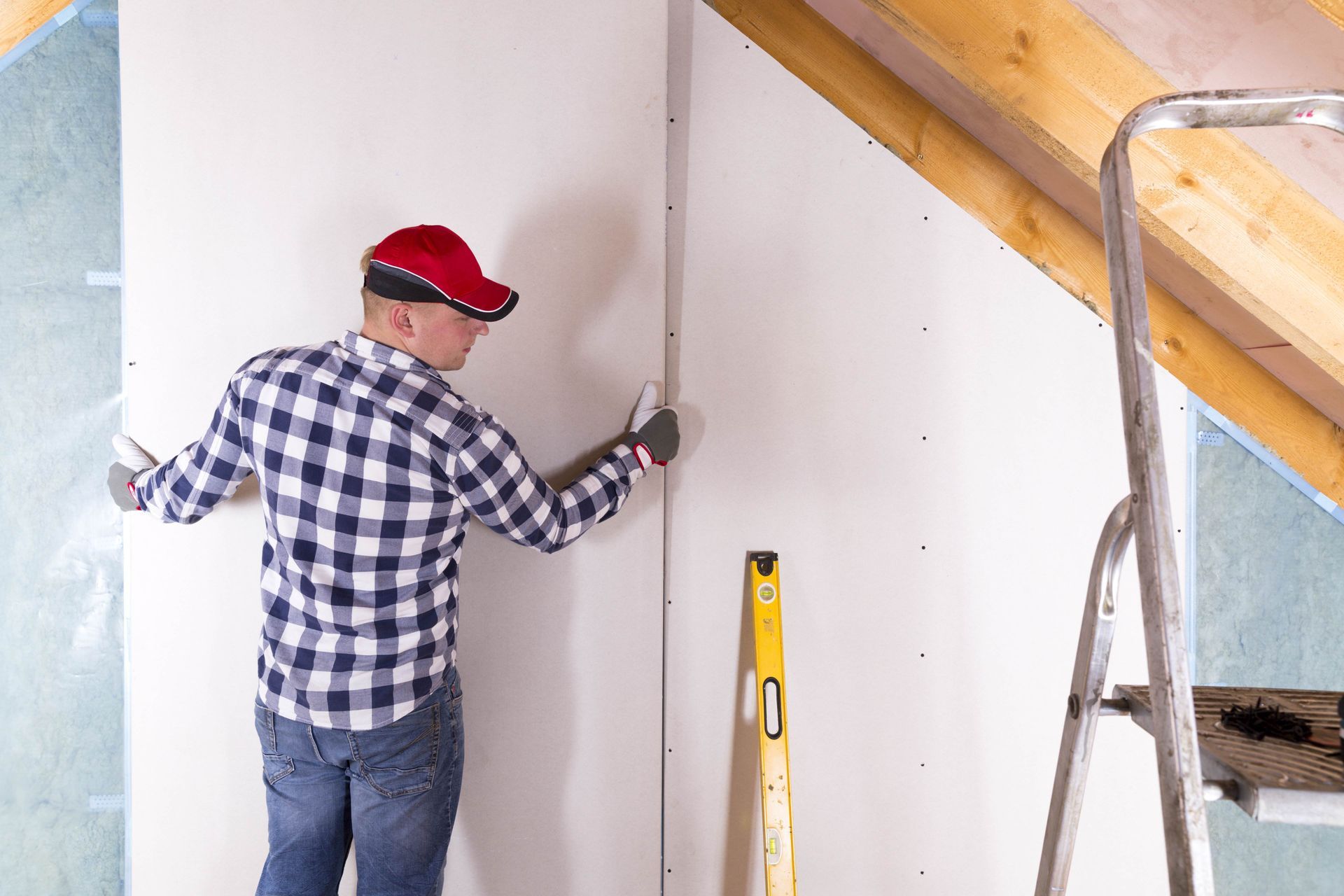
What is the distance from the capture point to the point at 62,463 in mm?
1692

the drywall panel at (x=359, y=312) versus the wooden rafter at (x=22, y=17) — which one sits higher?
the wooden rafter at (x=22, y=17)

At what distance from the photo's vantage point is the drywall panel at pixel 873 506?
1.67 metres

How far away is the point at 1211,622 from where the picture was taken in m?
1.84

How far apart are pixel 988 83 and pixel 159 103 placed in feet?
5.02

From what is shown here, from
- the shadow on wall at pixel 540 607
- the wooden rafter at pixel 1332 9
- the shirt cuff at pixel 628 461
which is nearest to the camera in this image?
the wooden rafter at pixel 1332 9

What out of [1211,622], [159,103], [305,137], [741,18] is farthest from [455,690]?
[1211,622]

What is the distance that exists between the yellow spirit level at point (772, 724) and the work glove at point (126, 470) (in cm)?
123

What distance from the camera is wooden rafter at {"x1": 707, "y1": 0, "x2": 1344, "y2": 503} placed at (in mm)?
1700

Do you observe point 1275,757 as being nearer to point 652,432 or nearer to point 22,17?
point 652,432

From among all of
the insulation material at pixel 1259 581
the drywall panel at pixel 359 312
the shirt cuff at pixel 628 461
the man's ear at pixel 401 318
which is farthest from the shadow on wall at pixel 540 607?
the insulation material at pixel 1259 581

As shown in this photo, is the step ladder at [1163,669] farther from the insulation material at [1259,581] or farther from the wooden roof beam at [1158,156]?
the insulation material at [1259,581]

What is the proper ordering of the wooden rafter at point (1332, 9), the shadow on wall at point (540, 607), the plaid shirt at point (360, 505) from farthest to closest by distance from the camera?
the shadow on wall at point (540, 607)
the plaid shirt at point (360, 505)
the wooden rafter at point (1332, 9)

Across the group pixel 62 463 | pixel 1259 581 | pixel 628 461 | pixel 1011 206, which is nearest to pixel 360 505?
pixel 628 461

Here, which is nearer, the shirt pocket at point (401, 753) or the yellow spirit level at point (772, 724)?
the shirt pocket at point (401, 753)
